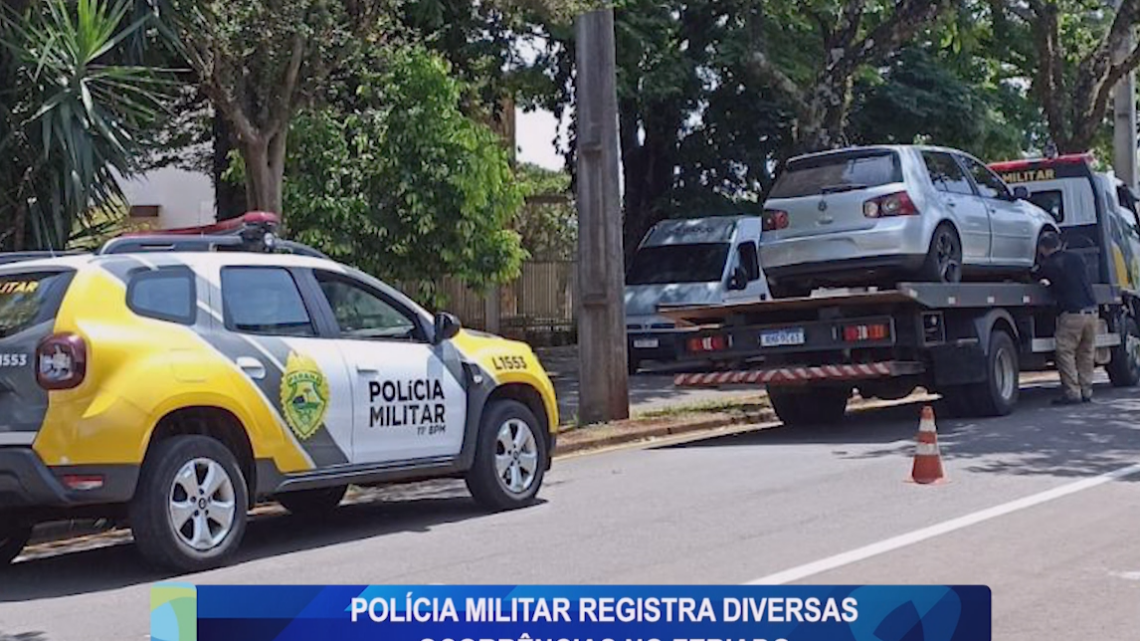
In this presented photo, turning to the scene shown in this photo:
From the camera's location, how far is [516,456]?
34.1 ft

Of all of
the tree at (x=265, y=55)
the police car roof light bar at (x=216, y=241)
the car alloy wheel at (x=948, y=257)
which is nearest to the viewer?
the police car roof light bar at (x=216, y=241)

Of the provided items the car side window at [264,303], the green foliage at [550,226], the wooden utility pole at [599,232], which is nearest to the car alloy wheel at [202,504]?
the car side window at [264,303]

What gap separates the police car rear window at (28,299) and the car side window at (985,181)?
33.7 ft

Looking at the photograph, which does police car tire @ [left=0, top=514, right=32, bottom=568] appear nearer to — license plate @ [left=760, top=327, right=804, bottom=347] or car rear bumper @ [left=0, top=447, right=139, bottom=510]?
car rear bumper @ [left=0, top=447, right=139, bottom=510]

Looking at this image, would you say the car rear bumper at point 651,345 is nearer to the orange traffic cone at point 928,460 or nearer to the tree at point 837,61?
the tree at point 837,61

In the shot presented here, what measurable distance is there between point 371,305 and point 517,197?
8155 millimetres

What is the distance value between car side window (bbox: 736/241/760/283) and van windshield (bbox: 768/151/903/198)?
832 cm

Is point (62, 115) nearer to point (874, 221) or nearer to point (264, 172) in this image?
point (264, 172)

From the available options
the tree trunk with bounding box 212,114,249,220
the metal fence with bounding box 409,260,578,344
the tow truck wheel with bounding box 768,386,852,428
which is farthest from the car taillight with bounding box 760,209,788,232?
the metal fence with bounding box 409,260,578,344

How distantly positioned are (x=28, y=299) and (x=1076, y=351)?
12108 millimetres

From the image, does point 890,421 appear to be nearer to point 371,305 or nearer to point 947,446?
point 947,446

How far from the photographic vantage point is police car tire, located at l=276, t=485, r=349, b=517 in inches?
411

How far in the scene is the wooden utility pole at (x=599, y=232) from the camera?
14.9 meters

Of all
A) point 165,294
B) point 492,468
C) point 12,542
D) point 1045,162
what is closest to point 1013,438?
point 492,468
